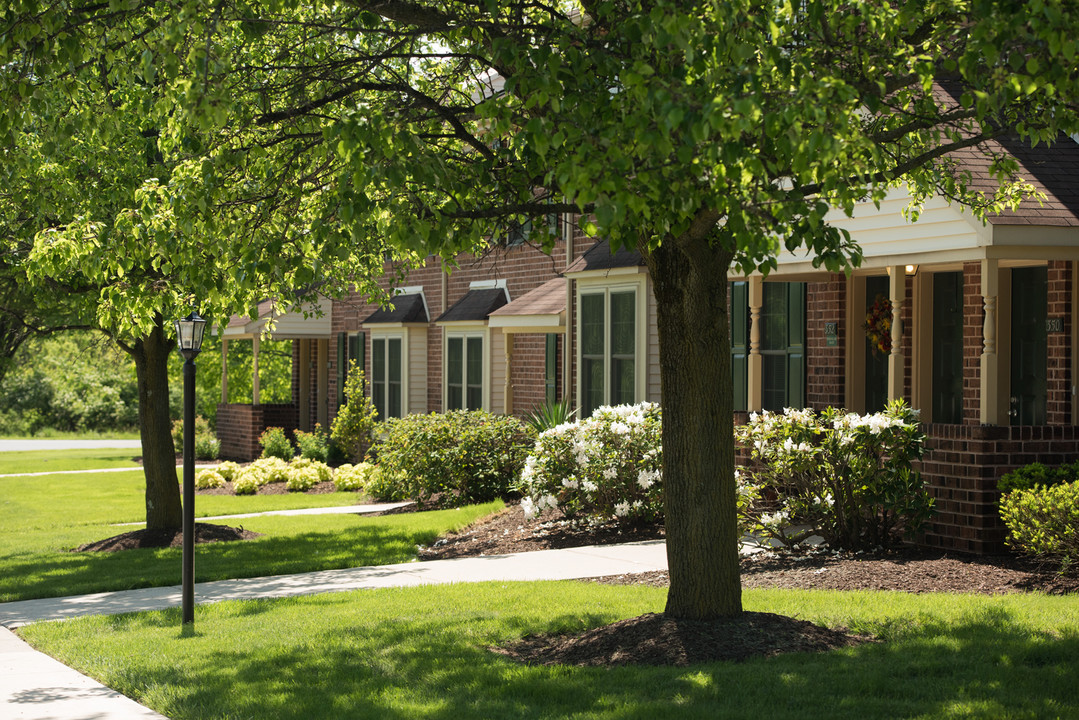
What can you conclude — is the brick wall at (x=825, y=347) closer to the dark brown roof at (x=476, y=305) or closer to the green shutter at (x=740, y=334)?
the green shutter at (x=740, y=334)

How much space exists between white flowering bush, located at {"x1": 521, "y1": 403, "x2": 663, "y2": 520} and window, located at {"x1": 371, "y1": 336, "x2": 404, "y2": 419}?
11139 mm

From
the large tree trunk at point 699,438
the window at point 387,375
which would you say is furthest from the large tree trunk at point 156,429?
the window at point 387,375

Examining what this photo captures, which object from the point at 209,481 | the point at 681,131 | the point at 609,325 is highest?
the point at 681,131

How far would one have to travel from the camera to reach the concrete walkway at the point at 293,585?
24.9 feet

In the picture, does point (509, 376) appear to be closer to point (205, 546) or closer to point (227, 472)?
point (205, 546)

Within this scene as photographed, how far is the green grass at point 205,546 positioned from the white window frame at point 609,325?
264 centimetres

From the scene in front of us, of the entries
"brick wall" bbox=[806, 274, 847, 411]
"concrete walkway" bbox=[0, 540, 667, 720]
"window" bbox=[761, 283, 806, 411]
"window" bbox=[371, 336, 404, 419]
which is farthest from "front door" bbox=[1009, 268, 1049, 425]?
"window" bbox=[371, 336, 404, 419]

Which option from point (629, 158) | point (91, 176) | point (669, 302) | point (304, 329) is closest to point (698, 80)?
point (629, 158)

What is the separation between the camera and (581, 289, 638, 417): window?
16734 millimetres

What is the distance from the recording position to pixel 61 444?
4428 centimetres

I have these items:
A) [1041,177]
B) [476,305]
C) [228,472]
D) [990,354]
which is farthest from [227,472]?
[1041,177]

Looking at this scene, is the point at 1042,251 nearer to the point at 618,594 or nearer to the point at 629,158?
the point at 618,594

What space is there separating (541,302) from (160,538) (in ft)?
24.0

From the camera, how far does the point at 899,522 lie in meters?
11.3
